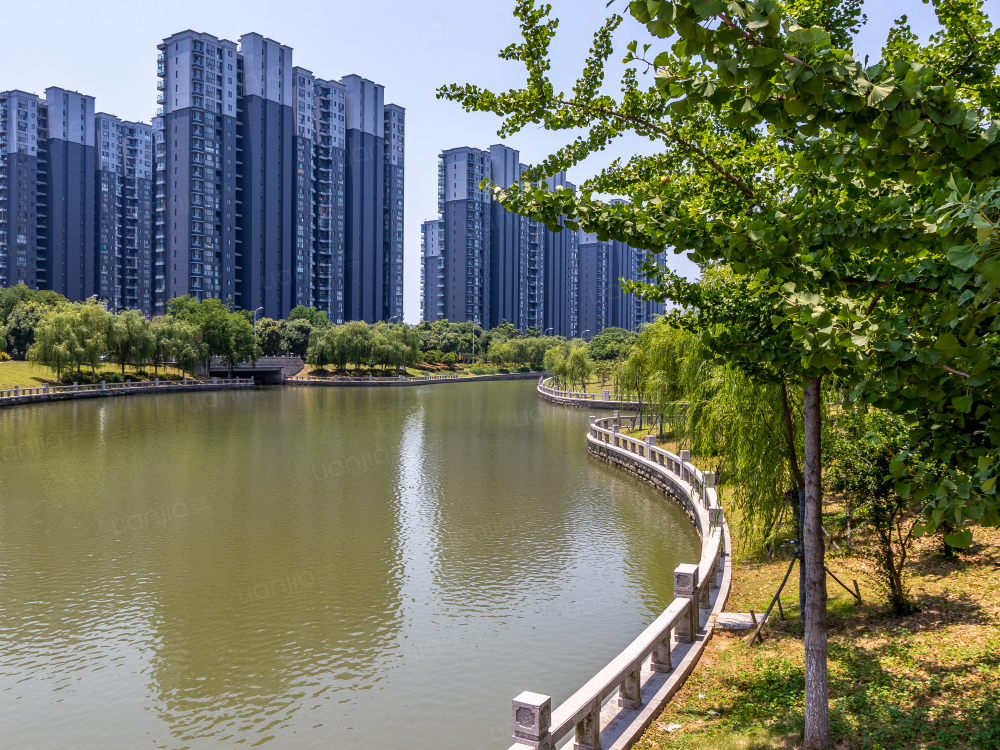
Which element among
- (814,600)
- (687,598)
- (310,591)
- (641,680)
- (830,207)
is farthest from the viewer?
(310,591)

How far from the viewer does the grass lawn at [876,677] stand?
5863mm

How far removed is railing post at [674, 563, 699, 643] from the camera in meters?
8.69

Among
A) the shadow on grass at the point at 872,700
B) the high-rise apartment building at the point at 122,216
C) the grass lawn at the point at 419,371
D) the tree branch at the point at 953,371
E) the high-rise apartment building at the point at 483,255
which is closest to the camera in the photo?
the tree branch at the point at 953,371

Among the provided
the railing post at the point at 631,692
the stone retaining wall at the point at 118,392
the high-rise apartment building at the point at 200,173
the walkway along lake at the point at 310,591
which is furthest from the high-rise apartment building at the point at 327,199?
the railing post at the point at 631,692

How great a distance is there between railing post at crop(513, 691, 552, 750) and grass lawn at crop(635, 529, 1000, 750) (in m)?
1.35

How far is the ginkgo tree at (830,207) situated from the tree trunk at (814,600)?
0.02 meters

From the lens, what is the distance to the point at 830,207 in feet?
14.3

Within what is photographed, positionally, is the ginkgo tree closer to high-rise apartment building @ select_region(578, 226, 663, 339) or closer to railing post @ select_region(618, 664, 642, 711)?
railing post @ select_region(618, 664, 642, 711)

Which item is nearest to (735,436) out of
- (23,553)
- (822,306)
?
(822,306)

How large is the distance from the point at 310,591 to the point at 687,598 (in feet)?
23.4

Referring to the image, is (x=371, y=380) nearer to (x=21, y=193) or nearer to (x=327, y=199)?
(x=327, y=199)

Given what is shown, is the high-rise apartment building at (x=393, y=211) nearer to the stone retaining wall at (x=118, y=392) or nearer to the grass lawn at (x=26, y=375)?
the stone retaining wall at (x=118, y=392)

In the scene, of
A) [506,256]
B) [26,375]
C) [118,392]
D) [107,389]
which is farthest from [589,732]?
[506,256]

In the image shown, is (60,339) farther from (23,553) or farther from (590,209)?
(590,209)
